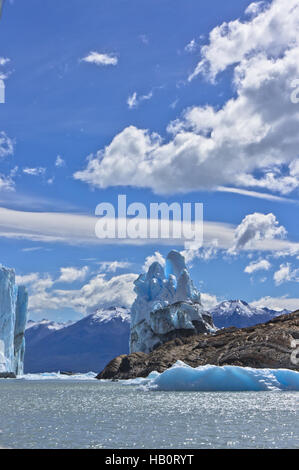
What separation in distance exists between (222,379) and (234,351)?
24457 millimetres

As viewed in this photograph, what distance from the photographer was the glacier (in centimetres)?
6181

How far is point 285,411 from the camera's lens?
38.3m

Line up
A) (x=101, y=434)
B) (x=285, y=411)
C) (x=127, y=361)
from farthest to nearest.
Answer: (x=127, y=361) → (x=285, y=411) → (x=101, y=434)

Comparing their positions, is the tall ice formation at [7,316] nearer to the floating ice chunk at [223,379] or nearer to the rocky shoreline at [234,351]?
the rocky shoreline at [234,351]

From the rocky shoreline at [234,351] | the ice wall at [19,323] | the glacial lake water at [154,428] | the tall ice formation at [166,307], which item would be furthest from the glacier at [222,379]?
the ice wall at [19,323]

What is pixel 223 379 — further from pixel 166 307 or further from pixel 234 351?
pixel 166 307

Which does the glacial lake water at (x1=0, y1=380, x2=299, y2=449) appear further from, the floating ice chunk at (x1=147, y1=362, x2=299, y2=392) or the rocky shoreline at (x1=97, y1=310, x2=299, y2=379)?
the rocky shoreline at (x1=97, y1=310, x2=299, y2=379)

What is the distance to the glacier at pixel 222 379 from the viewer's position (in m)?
61.8

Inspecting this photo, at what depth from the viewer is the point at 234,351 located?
8694 cm

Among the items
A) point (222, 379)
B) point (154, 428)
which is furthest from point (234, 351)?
point (154, 428)

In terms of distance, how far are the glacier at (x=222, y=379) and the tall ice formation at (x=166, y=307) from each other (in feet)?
204

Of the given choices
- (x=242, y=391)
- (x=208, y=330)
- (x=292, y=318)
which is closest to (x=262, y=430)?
(x=242, y=391)
